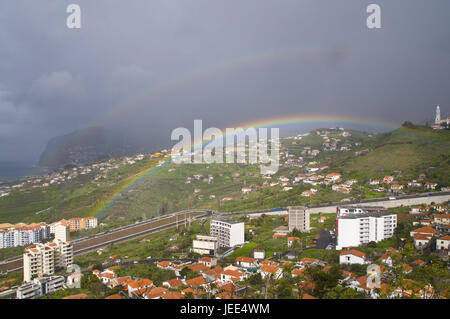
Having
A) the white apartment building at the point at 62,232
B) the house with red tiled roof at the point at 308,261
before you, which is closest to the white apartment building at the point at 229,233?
the house with red tiled roof at the point at 308,261

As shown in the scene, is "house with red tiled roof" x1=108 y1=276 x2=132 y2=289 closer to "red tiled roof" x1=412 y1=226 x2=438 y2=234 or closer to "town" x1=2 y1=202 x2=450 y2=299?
"town" x1=2 y1=202 x2=450 y2=299

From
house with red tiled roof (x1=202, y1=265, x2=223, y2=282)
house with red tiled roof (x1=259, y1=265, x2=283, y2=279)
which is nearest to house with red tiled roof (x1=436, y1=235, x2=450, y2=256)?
house with red tiled roof (x1=259, y1=265, x2=283, y2=279)

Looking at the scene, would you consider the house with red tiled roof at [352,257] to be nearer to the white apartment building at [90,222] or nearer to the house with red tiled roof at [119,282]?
the house with red tiled roof at [119,282]

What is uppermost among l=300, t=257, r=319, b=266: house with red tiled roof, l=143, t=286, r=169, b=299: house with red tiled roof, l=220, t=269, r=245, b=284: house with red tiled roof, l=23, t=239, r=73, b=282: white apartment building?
l=143, t=286, r=169, b=299: house with red tiled roof

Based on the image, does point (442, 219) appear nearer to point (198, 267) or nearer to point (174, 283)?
point (198, 267)
